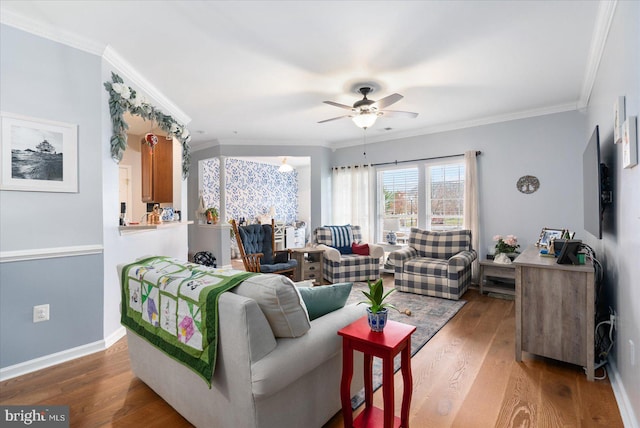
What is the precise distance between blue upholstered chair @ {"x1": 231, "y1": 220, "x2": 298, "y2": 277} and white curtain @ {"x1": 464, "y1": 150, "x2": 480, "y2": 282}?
275 cm

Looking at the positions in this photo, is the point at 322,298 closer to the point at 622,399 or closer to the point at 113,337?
the point at 622,399

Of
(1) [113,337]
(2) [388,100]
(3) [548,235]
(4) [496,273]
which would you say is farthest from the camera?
(4) [496,273]

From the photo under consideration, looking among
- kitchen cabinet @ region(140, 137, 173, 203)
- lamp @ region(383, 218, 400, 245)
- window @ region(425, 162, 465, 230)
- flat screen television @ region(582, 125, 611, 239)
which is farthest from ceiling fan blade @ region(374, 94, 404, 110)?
kitchen cabinet @ region(140, 137, 173, 203)

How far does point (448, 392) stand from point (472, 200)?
129 inches

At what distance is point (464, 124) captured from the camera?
15.5 feet

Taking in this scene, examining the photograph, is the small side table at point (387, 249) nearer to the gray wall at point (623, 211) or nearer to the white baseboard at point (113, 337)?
the gray wall at point (623, 211)

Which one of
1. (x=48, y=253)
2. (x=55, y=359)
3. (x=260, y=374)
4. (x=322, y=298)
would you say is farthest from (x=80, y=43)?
(x=260, y=374)

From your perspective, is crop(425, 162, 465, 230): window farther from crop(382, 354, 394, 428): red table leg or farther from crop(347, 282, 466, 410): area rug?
crop(382, 354, 394, 428): red table leg

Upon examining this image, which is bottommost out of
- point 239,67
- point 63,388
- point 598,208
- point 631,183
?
point 63,388

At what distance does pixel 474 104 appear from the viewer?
3.94 m

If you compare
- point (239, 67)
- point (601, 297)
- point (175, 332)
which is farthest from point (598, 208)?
point (239, 67)

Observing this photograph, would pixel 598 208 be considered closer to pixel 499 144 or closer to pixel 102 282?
pixel 499 144

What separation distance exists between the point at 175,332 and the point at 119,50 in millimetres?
2532

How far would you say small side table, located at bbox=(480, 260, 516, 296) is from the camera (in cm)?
394
